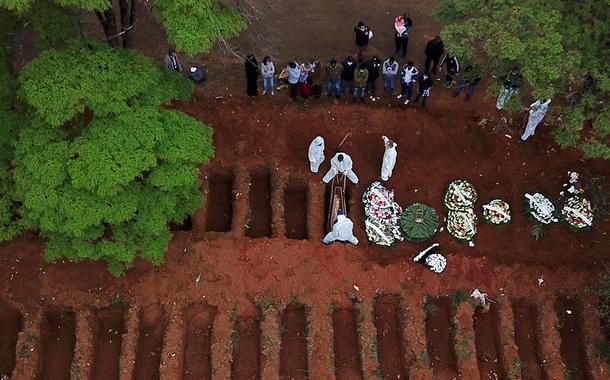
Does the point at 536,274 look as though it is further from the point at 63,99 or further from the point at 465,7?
the point at 63,99

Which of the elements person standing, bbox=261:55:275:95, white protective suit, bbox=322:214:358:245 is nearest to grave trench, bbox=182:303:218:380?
white protective suit, bbox=322:214:358:245

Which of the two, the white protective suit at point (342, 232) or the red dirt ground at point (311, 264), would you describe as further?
the white protective suit at point (342, 232)

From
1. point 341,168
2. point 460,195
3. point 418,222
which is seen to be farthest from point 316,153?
point 460,195

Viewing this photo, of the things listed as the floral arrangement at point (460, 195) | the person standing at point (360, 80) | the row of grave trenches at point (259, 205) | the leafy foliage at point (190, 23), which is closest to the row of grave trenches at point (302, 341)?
the row of grave trenches at point (259, 205)

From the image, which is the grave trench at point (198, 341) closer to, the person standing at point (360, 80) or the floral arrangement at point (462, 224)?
the floral arrangement at point (462, 224)

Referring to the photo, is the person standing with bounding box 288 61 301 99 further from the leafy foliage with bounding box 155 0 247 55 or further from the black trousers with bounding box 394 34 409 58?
the leafy foliage with bounding box 155 0 247 55
